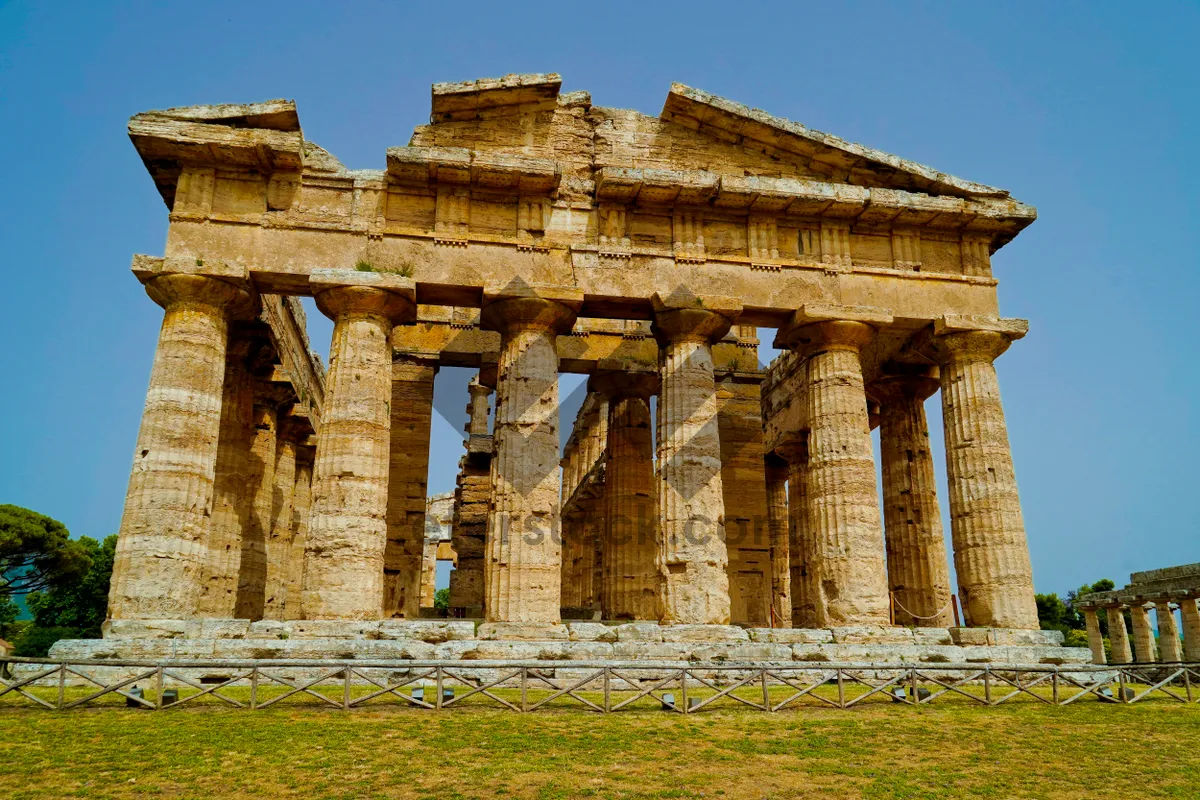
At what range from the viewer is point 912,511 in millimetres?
21312

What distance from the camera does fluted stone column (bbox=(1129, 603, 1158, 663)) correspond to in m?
32.0

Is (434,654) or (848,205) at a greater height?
(848,205)

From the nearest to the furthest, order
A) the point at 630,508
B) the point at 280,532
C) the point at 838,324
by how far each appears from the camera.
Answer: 1. the point at 838,324
2. the point at 630,508
3. the point at 280,532

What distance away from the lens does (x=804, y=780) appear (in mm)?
8734

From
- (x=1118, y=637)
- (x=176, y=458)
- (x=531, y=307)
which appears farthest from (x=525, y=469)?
(x=1118, y=637)

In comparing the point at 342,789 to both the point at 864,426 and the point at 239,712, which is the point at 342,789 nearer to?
the point at 239,712

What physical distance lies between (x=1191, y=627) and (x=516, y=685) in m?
25.9

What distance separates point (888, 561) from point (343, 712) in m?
14.7

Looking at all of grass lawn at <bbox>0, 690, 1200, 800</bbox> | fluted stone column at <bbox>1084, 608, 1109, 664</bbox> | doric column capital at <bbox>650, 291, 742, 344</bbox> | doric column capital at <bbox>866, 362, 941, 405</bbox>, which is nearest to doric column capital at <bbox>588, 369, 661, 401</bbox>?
doric column capital at <bbox>650, 291, 742, 344</bbox>

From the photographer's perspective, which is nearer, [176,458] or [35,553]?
[176,458]

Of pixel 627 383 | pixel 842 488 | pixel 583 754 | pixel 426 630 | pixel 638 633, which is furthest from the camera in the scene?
pixel 627 383

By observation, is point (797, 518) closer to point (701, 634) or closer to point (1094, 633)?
point (701, 634)

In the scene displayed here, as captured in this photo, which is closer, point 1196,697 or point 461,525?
point 1196,697

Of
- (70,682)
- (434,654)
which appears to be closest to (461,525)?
(434,654)
